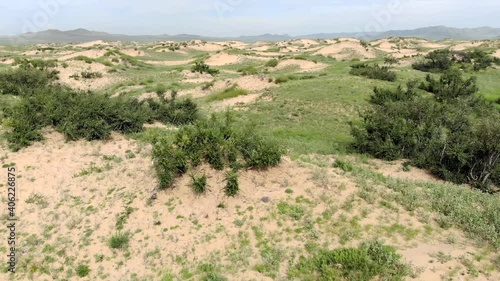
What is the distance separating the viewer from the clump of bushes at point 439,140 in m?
13.7

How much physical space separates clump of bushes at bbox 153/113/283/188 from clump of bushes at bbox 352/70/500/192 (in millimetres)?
7059

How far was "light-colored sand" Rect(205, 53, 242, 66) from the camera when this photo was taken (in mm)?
59316

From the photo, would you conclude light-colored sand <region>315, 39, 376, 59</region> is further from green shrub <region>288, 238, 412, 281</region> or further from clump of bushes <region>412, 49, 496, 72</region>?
green shrub <region>288, 238, 412, 281</region>

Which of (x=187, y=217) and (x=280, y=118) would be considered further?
(x=280, y=118)

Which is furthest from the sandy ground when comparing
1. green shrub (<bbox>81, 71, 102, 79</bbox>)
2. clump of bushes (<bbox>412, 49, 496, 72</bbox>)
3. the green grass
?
clump of bushes (<bbox>412, 49, 496, 72</bbox>)

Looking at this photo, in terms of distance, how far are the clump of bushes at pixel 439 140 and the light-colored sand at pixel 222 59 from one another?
42899mm

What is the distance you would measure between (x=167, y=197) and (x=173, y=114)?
35.6 ft

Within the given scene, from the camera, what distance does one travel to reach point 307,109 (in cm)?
2428

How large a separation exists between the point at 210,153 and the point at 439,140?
10705 mm

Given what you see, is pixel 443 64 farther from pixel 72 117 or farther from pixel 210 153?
pixel 72 117

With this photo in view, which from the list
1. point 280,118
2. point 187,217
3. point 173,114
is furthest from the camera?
point 280,118

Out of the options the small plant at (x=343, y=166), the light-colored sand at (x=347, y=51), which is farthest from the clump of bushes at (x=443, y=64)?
the small plant at (x=343, y=166)

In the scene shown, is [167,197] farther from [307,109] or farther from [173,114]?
[307,109]

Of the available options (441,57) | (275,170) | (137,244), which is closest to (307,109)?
(275,170)
